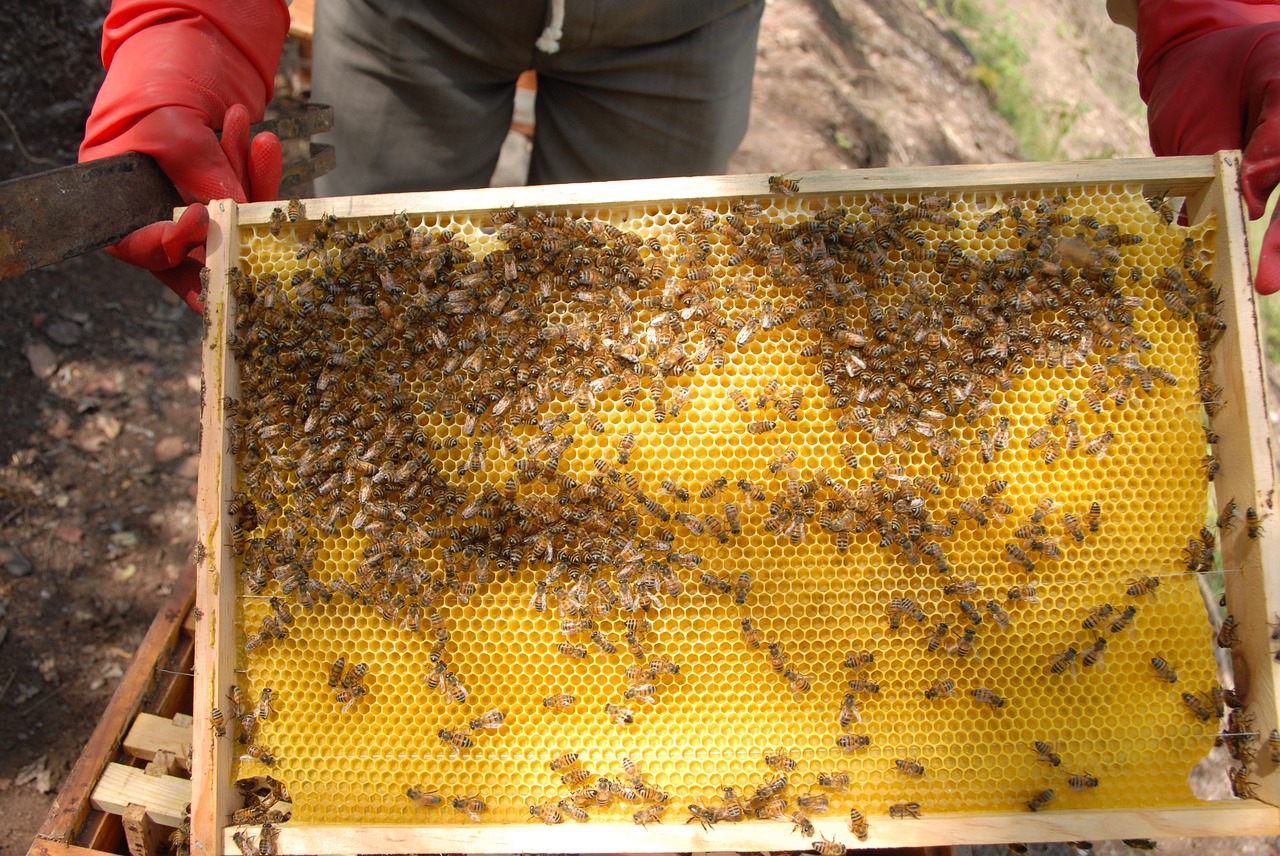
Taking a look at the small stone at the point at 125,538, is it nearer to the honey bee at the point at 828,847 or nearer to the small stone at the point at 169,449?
the small stone at the point at 169,449

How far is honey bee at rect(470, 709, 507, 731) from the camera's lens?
10.8ft

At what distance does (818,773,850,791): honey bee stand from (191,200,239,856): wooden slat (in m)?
2.65

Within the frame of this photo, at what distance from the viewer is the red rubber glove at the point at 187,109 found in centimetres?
355

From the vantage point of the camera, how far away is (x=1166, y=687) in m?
3.29

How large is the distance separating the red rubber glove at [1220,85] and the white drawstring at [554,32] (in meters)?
3.36

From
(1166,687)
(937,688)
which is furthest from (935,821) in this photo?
(1166,687)

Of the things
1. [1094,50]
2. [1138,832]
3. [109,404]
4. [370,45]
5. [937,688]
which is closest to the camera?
[1138,832]

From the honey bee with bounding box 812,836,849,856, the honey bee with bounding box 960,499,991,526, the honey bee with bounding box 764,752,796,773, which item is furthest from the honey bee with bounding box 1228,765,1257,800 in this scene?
the honey bee with bounding box 764,752,796,773

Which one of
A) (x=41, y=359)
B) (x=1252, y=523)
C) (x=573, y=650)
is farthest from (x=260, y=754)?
(x=41, y=359)

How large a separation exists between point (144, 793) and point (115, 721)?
0.39 m

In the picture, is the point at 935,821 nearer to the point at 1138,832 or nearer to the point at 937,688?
the point at 937,688

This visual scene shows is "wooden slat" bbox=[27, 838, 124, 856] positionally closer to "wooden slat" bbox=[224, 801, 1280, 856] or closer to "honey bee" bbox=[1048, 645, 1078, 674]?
"wooden slat" bbox=[224, 801, 1280, 856]

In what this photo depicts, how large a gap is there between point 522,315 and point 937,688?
2507 mm

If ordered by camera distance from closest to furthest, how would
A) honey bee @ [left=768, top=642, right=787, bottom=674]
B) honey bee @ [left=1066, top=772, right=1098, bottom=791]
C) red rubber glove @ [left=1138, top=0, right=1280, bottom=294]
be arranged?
1. honey bee @ [left=1066, top=772, right=1098, bottom=791]
2. honey bee @ [left=768, top=642, right=787, bottom=674]
3. red rubber glove @ [left=1138, top=0, right=1280, bottom=294]
